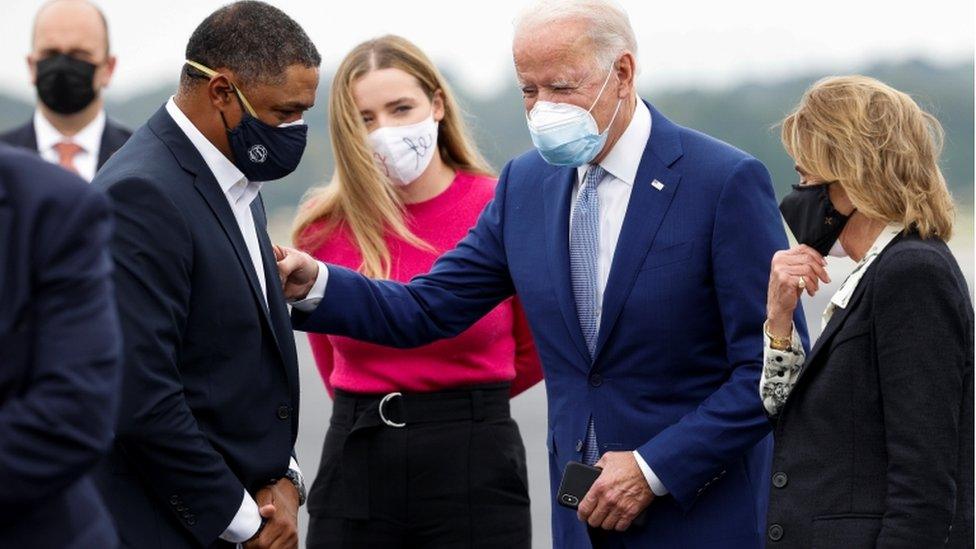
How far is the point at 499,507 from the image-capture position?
4.60 metres

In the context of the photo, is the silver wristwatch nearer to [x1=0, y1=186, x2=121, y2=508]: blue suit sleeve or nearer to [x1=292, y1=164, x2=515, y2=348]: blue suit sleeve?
[x1=292, y1=164, x2=515, y2=348]: blue suit sleeve

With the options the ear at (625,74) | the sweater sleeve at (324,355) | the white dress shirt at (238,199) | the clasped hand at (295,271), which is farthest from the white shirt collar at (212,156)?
the sweater sleeve at (324,355)

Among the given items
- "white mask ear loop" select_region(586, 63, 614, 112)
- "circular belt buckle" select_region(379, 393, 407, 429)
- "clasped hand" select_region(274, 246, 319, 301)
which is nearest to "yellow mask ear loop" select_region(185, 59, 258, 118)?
"clasped hand" select_region(274, 246, 319, 301)

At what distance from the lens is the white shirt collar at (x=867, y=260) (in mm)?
→ 3324

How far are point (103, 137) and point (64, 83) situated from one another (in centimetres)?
36

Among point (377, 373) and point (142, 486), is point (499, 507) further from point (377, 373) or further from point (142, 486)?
point (142, 486)

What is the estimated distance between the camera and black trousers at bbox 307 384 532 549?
14.9ft

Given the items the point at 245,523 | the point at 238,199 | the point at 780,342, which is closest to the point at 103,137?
the point at 238,199

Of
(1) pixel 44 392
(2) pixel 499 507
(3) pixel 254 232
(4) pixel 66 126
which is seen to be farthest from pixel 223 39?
(4) pixel 66 126

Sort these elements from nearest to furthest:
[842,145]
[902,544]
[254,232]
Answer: [902,544] < [842,145] < [254,232]

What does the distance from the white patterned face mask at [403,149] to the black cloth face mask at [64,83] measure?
1953 millimetres

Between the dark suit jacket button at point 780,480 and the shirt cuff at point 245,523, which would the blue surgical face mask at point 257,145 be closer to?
the shirt cuff at point 245,523

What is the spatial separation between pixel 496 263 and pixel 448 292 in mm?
159

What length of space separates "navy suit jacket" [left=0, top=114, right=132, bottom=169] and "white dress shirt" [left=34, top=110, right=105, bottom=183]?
2cm
